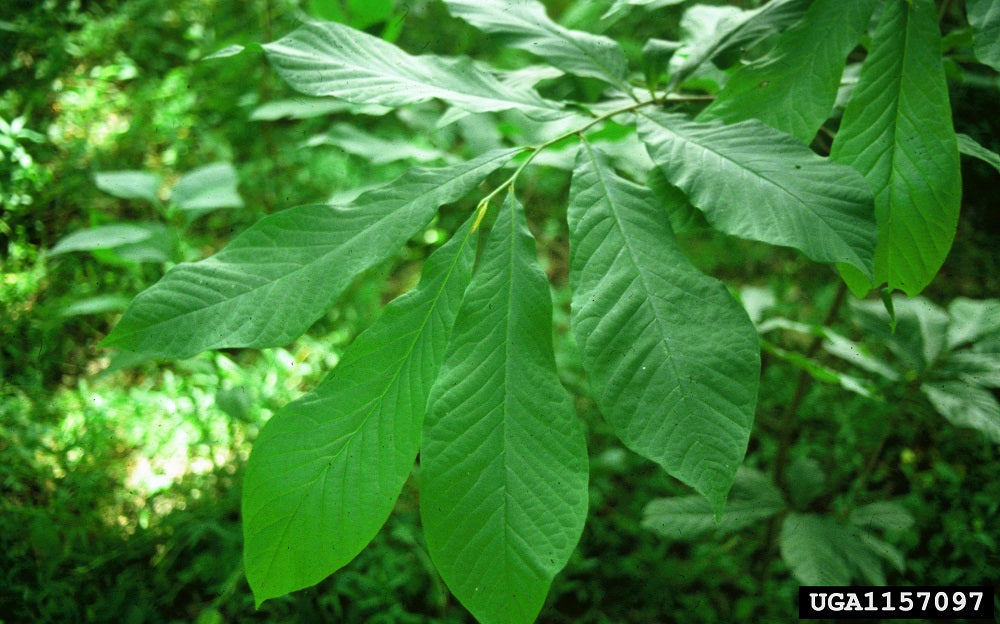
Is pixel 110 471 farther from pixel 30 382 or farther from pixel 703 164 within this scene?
pixel 703 164

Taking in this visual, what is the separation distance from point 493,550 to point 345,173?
2.24 m

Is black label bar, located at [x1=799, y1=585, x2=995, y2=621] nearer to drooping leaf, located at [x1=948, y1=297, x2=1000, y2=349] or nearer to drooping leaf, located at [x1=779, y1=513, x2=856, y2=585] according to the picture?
drooping leaf, located at [x1=779, y1=513, x2=856, y2=585]

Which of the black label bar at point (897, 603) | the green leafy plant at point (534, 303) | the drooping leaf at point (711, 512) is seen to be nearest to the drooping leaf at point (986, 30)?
the green leafy plant at point (534, 303)

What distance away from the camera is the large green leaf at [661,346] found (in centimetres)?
54

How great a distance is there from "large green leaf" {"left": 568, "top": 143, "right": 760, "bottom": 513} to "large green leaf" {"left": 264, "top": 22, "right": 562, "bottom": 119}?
0.24 m

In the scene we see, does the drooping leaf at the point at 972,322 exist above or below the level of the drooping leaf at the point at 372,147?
below

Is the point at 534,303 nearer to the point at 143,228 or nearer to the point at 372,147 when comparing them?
the point at 372,147

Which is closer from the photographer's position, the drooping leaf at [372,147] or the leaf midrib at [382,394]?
the leaf midrib at [382,394]

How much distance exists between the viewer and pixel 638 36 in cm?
290

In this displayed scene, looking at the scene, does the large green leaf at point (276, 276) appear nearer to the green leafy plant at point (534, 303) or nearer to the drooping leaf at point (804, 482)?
the green leafy plant at point (534, 303)

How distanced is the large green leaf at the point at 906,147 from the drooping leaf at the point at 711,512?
76 cm

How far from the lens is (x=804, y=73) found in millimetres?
732

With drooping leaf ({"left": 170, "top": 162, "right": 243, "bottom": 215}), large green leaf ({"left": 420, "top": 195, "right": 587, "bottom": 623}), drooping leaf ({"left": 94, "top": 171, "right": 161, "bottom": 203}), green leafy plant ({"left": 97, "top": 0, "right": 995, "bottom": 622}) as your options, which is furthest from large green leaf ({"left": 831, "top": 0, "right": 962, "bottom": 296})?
drooping leaf ({"left": 94, "top": 171, "right": 161, "bottom": 203})

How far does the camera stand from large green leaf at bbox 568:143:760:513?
0.54 meters
